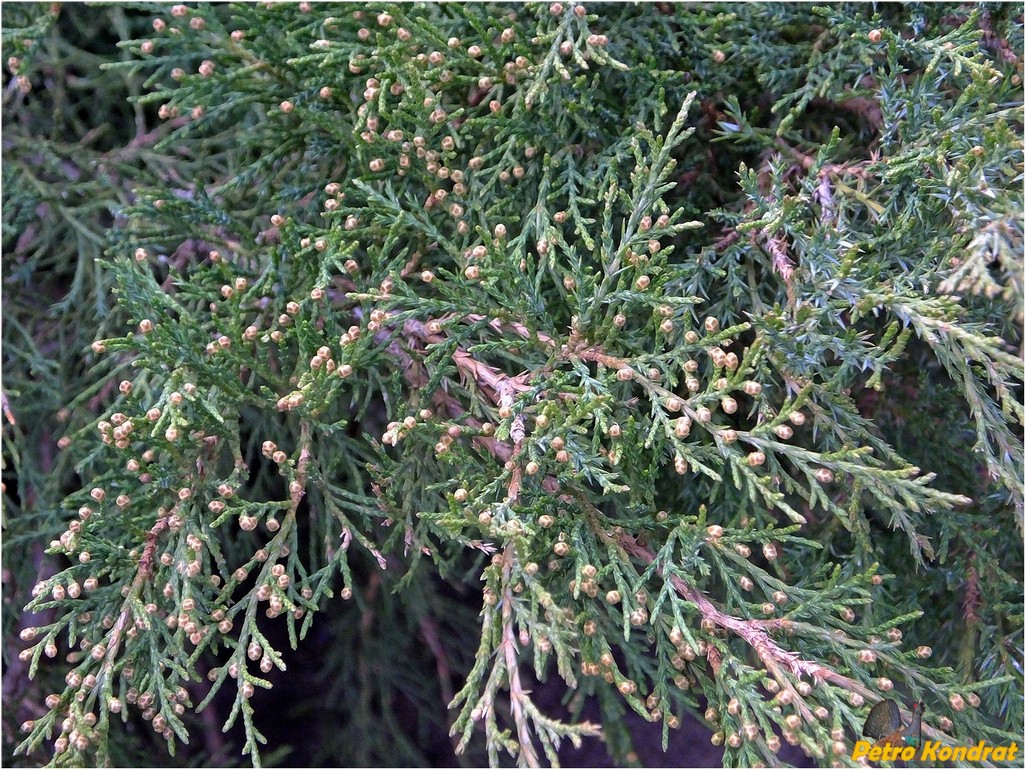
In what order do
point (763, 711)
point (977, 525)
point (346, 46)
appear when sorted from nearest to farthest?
1. point (763, 711)
2. point (346, 46)
3. point (977, 525)

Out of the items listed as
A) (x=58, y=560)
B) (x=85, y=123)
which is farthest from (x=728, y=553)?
(x=85, y=123)

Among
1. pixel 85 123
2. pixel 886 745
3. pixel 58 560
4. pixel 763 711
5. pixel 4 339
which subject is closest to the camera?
pixel 763 711

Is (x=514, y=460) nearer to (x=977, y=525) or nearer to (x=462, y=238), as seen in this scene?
(x=462, y=238)

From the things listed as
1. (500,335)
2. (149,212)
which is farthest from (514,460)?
(149,212)

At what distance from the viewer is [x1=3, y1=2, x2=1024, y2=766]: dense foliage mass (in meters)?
1.76

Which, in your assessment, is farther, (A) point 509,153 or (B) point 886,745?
(A) point 509,153

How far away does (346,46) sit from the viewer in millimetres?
2088

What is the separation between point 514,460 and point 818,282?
0.81m

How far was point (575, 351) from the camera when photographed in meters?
1.92

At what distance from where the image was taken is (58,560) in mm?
2953

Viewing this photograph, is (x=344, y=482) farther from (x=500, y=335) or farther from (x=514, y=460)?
(x=514, y=460)

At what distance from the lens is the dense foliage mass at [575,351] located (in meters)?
1.76

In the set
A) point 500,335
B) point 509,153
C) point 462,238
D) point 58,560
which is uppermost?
point 509,153

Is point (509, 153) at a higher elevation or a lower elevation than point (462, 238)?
higher
